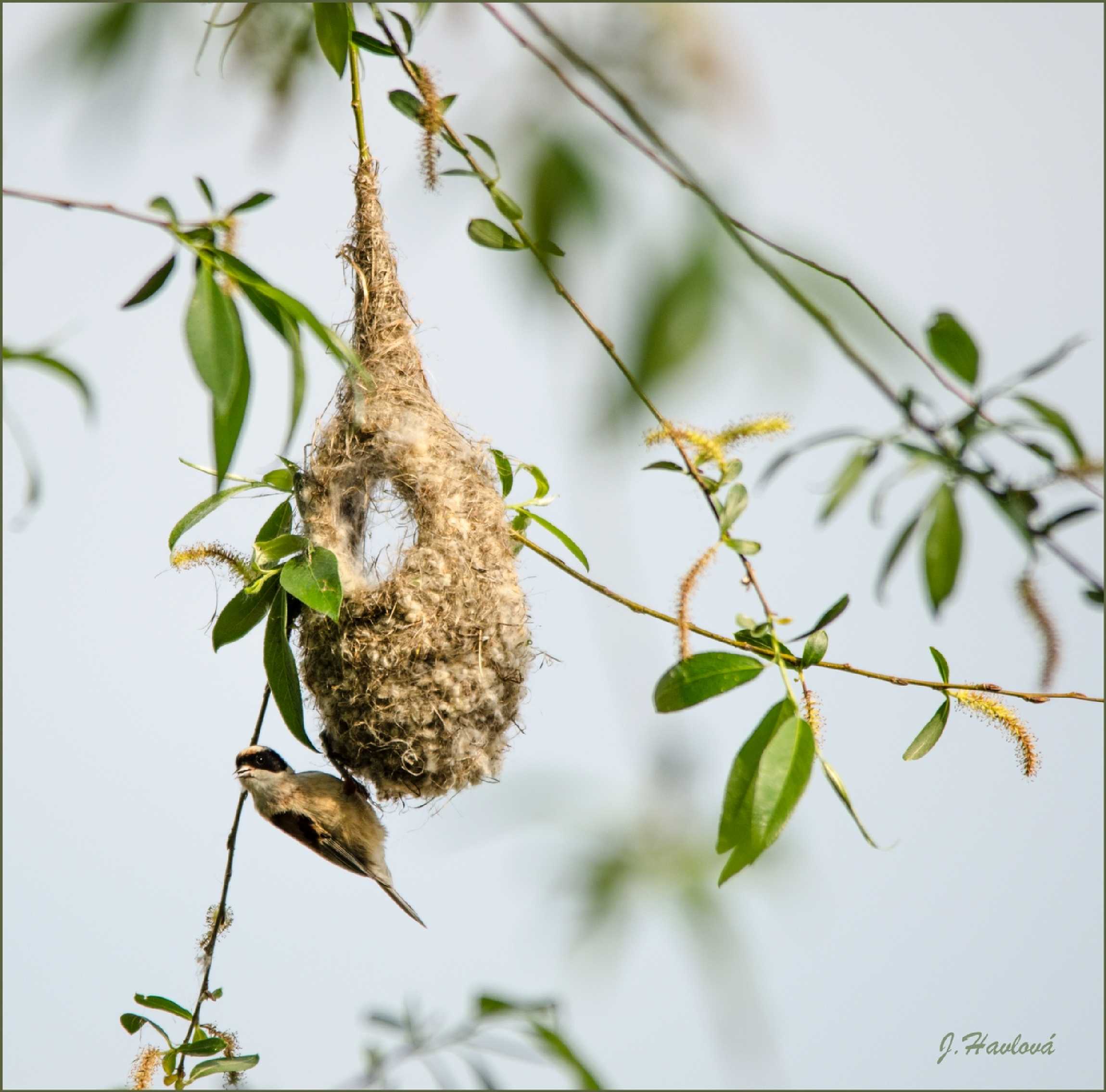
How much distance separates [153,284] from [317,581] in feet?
1.95

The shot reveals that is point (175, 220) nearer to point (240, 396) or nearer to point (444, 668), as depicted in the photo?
point (240, 396)

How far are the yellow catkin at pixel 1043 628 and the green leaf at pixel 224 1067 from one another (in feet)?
4.80

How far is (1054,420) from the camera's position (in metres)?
0.89

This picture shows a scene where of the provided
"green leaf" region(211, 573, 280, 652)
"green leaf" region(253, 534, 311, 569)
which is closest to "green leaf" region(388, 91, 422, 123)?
"green leaf" region(253, 534, 311, 569)

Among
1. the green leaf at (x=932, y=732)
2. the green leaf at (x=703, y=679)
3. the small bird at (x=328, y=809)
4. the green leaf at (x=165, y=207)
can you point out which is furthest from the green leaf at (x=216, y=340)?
the small bird at (x=328, y=809)

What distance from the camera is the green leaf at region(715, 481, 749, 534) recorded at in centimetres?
174

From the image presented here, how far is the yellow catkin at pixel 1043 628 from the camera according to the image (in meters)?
1.05

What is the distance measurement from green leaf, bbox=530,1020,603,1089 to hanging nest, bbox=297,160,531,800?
61.8 inches

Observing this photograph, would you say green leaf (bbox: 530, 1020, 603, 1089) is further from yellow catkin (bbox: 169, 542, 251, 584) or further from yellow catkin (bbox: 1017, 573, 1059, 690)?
yellow catkin (bbox: 169, 542, 251, 584)

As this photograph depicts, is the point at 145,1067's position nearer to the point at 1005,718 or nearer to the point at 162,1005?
the point at 162,1005

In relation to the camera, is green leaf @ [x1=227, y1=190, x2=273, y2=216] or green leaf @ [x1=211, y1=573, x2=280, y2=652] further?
green leaf @ [x1=211, y1=573, x2=280, y2=652]

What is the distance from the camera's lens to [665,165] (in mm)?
661

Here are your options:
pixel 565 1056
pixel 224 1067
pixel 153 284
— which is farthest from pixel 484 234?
pixel 224 1067

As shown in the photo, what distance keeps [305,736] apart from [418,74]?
3.69 feet
